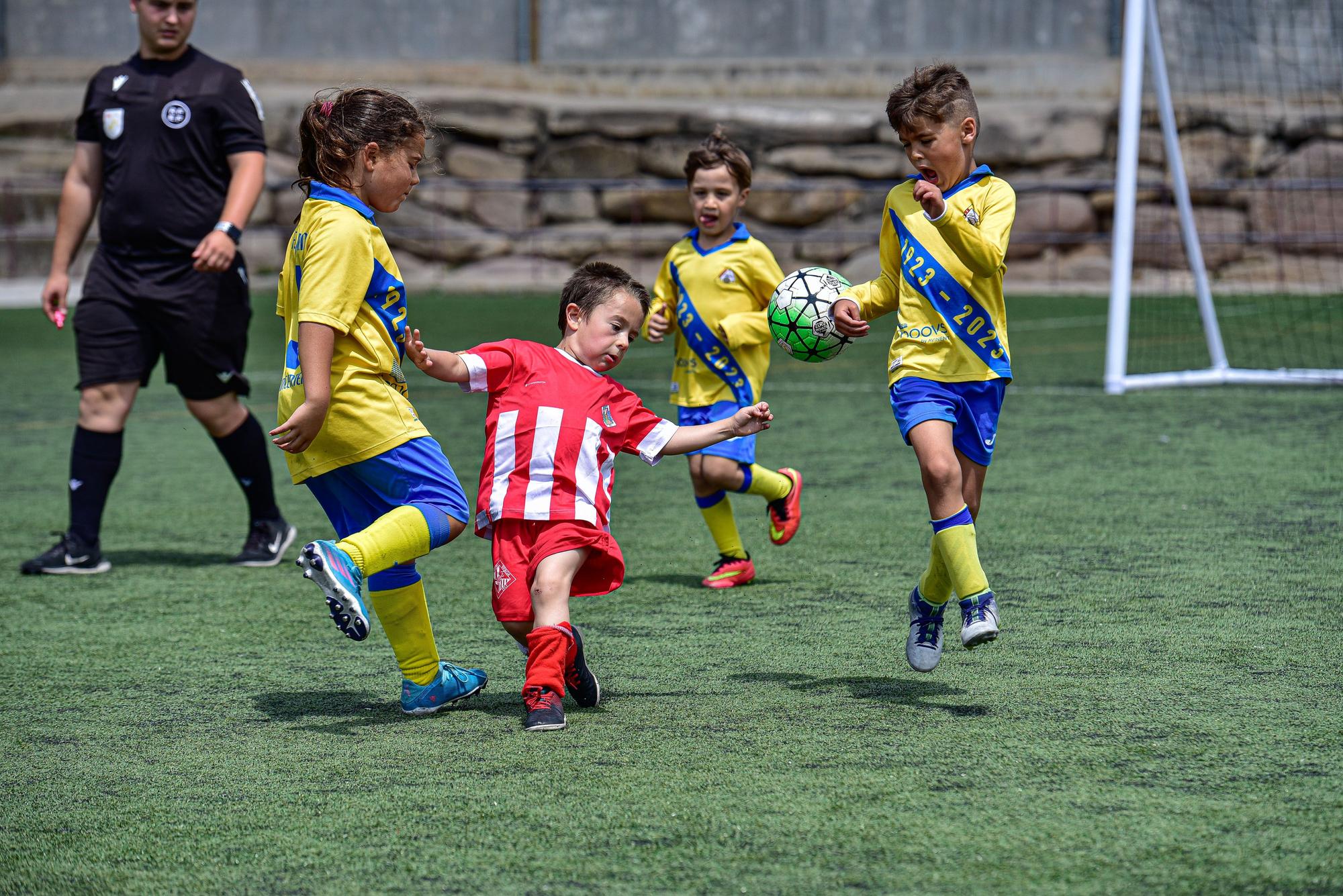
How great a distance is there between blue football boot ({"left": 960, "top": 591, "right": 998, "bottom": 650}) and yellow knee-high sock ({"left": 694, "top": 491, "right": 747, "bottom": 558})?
168 cm

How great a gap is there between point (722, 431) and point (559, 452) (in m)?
0.38

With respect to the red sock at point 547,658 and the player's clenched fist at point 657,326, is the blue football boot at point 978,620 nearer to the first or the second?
the red sock at point 547,658

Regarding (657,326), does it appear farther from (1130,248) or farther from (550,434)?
(1130,248)

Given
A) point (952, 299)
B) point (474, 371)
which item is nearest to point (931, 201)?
point (952, 299)

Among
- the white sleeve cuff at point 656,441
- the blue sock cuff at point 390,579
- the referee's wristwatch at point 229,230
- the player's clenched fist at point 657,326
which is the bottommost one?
the blue sock cuff at point 390,579

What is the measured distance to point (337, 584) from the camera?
325 cm

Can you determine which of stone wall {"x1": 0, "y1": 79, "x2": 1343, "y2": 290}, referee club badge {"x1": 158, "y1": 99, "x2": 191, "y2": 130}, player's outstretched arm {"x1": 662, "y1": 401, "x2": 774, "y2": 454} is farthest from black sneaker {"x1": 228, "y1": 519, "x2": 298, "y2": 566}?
stone wall {"x1": 0, "y1": 79, "x2": 1343, "y2": 290}

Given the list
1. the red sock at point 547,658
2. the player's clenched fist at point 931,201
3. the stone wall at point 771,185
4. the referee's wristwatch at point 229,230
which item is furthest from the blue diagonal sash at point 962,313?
the stone wall at point 771,185

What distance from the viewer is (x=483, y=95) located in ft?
75.7

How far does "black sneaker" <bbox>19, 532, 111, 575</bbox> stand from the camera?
5.43 meters

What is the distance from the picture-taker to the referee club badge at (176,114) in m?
5.60

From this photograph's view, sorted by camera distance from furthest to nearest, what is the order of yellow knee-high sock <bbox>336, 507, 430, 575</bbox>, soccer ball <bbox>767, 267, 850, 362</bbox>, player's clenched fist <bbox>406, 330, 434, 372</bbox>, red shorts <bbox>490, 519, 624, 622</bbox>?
soccer ball <bbox>767, 267, 850, 362</bbox>
red shorts <bbox>490, 519, 624, 622</bbox>
player's clenched fist <bbox>406, 330, 434, 372</bbox>
yellow knee-high sock <bbox>336, 507, 430, 575</bbox>

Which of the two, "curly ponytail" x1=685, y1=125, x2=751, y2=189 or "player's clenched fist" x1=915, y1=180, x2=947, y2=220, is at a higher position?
"curly ponytail" x1=685, y1=125, x2=751, y2=189

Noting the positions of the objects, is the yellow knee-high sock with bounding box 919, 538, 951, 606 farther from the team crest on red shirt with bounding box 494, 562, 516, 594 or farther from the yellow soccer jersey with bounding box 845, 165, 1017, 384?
the team crest on red shirt with bounding box 494, 562, 516, 594
